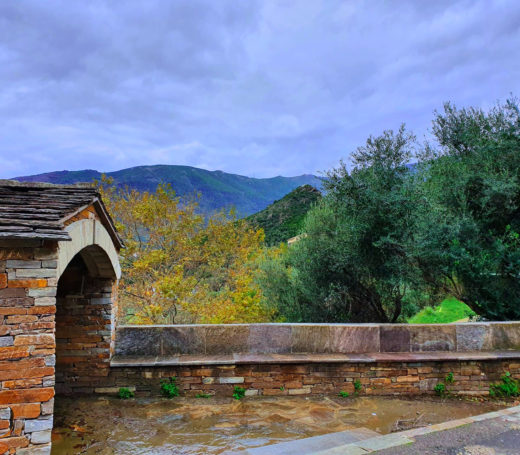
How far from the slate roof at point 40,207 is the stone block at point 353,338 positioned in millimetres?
4065

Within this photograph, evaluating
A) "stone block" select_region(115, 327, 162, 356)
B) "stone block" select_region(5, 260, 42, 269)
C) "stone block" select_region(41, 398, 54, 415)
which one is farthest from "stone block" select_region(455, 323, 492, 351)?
"stone block" select_region(5, 260, 42, 269)

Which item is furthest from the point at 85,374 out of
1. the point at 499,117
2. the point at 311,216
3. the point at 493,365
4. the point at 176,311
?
the point at 499,117

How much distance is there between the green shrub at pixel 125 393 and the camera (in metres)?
5.63

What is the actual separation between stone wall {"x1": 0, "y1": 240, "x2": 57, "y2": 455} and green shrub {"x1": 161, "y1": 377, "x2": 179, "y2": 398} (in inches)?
85.9

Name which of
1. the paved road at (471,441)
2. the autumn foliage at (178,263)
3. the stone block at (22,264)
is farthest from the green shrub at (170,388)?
the autumn foliage at (178,263)

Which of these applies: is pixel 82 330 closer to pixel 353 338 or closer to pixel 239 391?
pixel 239 391

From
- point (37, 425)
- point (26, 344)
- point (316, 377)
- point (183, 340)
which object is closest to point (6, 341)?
point (26, 344)

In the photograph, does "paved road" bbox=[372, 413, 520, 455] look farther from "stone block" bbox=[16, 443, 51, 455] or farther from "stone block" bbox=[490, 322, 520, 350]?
"stone block" bbox=[16, 443, 51, 455]

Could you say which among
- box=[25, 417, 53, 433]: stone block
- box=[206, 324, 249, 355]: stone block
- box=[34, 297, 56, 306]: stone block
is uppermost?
box=[34, 297, 56, 306]: stone block

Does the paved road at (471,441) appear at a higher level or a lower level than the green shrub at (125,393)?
higher

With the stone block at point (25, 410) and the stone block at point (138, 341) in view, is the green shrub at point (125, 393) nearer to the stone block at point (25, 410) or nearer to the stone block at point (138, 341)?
the stone block at point (138, 341)

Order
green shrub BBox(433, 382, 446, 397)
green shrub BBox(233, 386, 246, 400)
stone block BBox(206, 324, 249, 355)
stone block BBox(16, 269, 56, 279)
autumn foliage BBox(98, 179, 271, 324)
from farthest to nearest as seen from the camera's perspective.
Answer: autumn foliage BBox(98, 179, 271, 324) < stone block BBox(206, 324, 249, 355) < green shrub BBox(433, 382, 446, 397) < green shrub BBox(233, 386, 246, 400) < stone block BBox(16, 269, 56, 279)

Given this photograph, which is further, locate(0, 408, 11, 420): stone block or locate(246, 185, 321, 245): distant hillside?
locate(246, 185, 321, 245): distant hillside

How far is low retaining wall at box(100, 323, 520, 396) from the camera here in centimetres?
576
